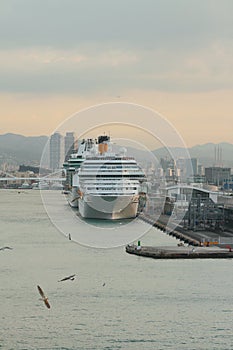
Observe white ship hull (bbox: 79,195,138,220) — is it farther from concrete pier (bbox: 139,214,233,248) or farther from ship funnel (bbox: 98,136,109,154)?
ship funnel (bbox: 98,136,109,154)

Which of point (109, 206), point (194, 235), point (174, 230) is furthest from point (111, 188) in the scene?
point (194, 235)

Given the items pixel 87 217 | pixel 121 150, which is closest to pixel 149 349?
pixel 87 217

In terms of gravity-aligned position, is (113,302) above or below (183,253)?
below

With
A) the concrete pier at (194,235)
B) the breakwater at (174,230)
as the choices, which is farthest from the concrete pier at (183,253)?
the breakwater at (174,230)

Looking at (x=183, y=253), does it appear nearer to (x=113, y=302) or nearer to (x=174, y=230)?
(x=113, y=302)

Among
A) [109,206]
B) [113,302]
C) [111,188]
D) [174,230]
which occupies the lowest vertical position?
[113,302]
